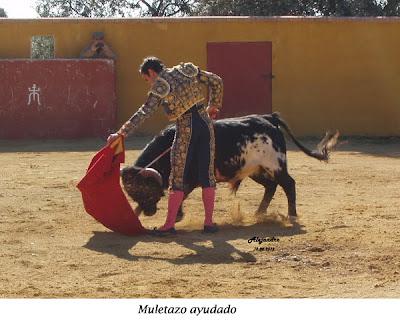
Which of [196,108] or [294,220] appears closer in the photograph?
[196,108]

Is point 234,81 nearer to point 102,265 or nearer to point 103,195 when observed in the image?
point 103,195

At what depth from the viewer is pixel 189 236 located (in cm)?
636

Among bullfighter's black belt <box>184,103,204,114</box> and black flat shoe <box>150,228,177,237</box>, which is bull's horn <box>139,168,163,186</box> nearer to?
black flat shoe <box>150,228,177,237</box>

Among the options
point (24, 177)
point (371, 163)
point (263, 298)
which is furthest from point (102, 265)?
point (371, 163)

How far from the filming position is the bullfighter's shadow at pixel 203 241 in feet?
18.3

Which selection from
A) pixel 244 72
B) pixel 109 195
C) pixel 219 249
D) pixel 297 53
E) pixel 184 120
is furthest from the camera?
pixel 297 53

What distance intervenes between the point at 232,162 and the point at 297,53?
362 inches

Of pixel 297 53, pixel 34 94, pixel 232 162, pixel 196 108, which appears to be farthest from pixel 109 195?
pixel 297 53

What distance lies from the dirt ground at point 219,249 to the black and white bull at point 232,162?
257 mm

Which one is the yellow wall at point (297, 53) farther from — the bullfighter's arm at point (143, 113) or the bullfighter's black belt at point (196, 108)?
the bullfighter's arm at point (143, 113)

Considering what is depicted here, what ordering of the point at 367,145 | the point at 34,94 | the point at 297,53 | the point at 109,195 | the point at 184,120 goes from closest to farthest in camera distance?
the point at 184,120 → the point at 109,195 → the point at 367,145 → the point at 34,94 → the point at 297,53

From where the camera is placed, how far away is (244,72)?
15.6 meters

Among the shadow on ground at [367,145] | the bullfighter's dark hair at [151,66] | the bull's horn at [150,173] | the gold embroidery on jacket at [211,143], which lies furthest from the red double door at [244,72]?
the bullfighter's dark hair at [151,66]

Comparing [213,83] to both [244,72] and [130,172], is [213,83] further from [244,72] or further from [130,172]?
[244,72]
